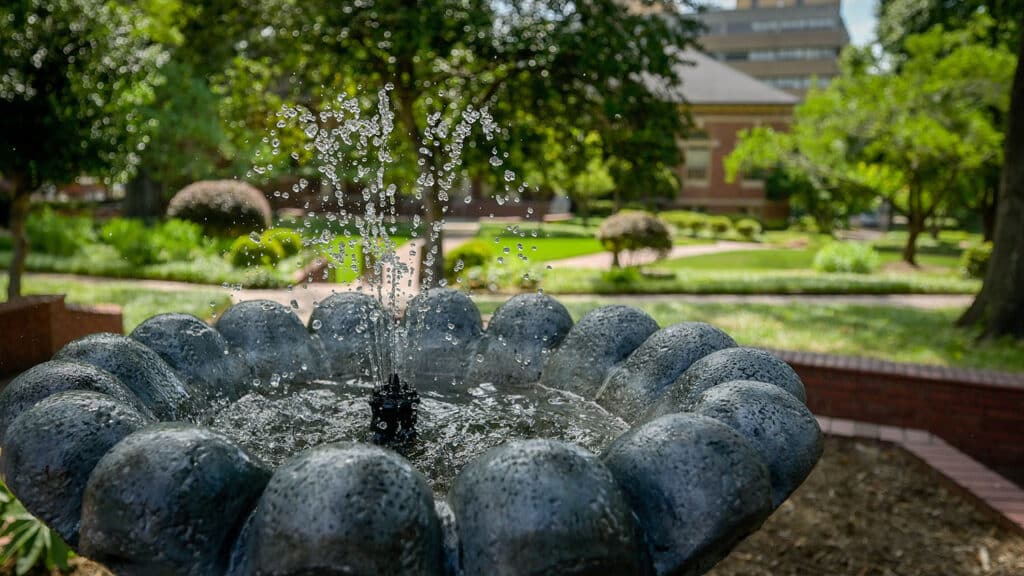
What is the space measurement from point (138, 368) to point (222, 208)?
13474 mm

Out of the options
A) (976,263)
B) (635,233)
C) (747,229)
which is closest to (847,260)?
(976,263)

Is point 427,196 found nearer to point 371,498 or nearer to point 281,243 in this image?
point 281,243

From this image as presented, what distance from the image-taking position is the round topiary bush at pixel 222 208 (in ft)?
48.9

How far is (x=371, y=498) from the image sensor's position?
1.57m

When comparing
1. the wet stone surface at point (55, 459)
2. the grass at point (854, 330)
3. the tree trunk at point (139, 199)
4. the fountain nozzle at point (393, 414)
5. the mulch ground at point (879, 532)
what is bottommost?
the mulch ground at point (879, 532)

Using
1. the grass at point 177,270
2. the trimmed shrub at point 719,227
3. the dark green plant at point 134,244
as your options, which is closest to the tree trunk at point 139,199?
the dark green plant at point 134,244

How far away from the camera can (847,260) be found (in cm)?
1689

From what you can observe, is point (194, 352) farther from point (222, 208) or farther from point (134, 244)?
point (222, 208)

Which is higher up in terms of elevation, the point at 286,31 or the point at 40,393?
the point at 286,31

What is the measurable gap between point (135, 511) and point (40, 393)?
718 mm

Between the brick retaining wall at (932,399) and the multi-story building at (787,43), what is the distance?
205ft

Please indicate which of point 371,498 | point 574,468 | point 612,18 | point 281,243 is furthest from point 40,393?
point 281,243

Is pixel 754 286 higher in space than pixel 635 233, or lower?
lower

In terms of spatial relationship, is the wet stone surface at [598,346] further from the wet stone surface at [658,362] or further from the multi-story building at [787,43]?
the multi-story building at [787,43]
